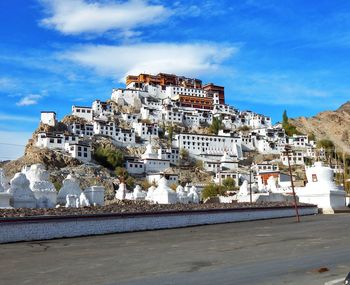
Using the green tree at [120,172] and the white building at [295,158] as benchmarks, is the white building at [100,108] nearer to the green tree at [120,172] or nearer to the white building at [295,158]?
the green tree at [120,172]

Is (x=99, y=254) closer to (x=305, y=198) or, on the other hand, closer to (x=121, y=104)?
(x=305, y=198)

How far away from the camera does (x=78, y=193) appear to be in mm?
35531

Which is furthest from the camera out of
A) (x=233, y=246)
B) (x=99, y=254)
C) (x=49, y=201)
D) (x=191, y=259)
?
(x=49, y=201)

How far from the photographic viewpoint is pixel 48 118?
105m

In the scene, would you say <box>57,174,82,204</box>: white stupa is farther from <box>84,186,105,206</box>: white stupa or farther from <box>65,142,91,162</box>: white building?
<box>65,142,91,162</box>: white building

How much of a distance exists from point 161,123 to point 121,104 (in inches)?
515

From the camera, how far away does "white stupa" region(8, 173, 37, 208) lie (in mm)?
25812

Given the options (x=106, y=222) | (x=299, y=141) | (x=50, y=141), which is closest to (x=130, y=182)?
(x=50, y=141)

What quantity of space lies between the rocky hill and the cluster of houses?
25700mm

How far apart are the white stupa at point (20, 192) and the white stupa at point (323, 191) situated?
20.4 metres

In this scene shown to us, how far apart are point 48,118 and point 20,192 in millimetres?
82275

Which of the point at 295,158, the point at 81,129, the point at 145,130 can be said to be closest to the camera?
the point at 81,129

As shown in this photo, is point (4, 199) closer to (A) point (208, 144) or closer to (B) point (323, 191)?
(B) point (323, 191)

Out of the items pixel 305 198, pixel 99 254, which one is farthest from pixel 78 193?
pixel 99 254
